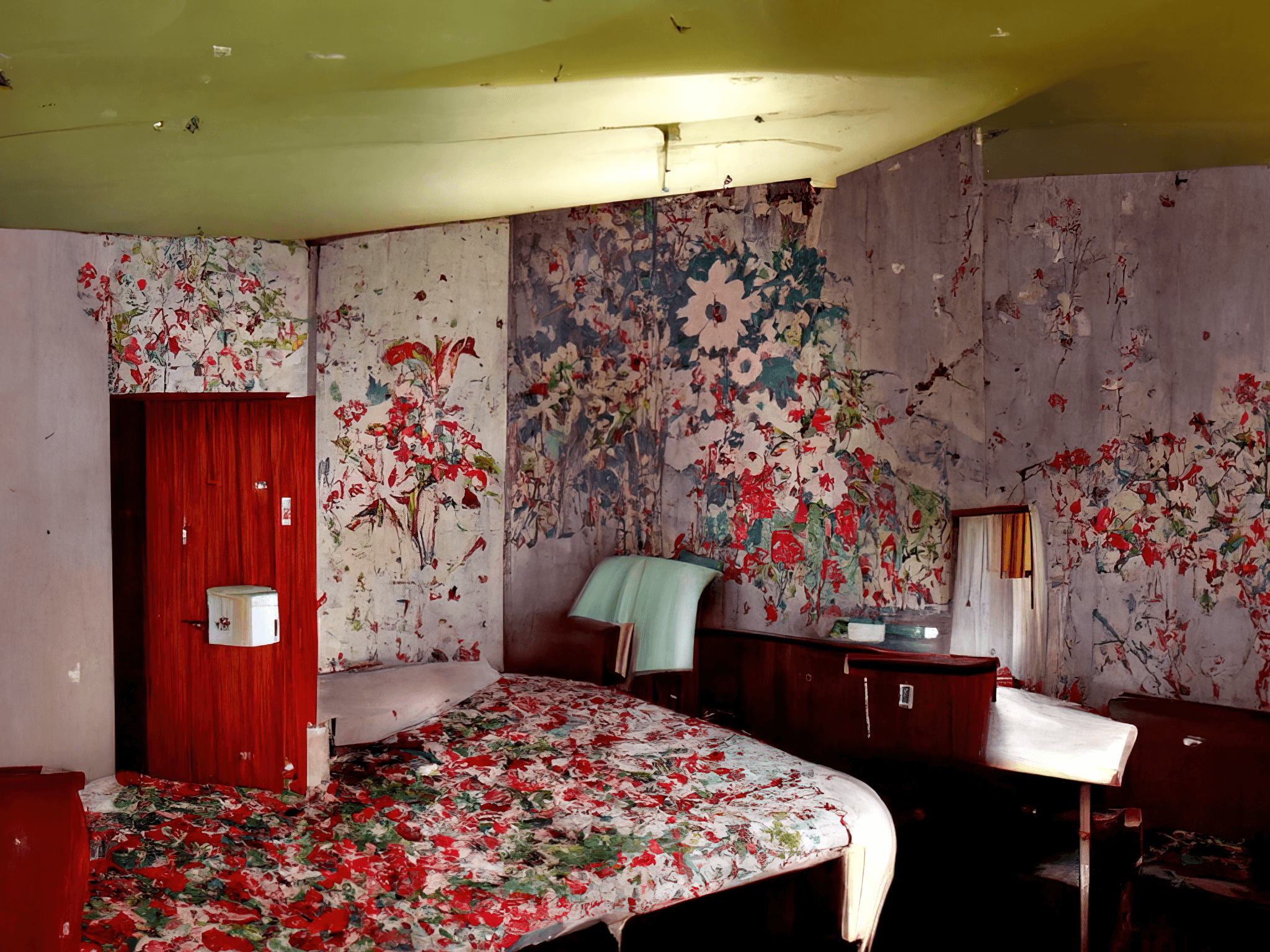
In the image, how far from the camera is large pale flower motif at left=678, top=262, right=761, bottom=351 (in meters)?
3.96

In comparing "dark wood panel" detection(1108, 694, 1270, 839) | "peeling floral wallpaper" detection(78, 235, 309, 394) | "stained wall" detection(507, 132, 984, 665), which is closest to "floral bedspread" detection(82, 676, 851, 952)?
"stained wall" detection(507, 132, 984, 665)

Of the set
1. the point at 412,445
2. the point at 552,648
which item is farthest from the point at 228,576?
the point at 552,648

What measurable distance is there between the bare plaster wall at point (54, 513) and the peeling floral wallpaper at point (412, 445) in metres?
1.10

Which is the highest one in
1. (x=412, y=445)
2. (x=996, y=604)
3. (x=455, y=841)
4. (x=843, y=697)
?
(x=412, y=445)

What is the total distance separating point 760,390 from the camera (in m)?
3.89

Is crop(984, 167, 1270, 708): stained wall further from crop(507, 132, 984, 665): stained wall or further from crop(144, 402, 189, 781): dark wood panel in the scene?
crop(144, 402, 189, 781): dark wood panel

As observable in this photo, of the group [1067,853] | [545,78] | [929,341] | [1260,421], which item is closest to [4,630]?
[545,78]

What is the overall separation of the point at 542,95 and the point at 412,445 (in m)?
2.20

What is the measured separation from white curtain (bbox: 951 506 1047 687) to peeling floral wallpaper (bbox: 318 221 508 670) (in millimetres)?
2232

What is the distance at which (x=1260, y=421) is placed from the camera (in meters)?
2.90

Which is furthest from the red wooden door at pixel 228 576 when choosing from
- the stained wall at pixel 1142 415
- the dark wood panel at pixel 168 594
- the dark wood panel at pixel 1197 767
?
the dark wood panel at pixel 1197 767

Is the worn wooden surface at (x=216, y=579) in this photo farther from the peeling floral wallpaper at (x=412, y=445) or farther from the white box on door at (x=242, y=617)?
the peeling floral wallpaper at (x=412, y=445)

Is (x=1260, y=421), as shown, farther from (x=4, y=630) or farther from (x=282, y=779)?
(x=4, y=630)

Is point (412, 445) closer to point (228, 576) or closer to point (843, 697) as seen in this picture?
point (228, 576)
